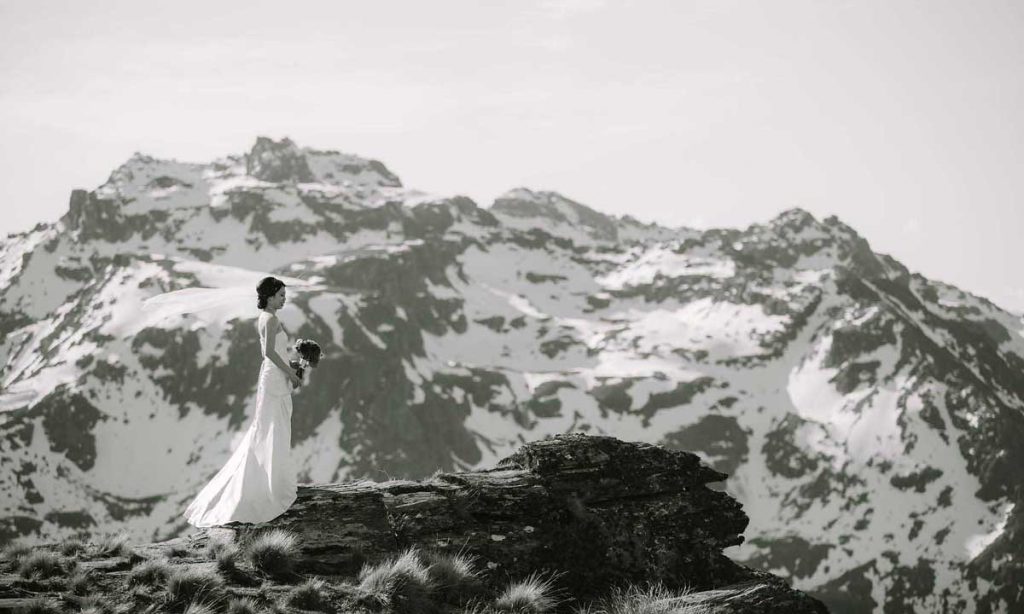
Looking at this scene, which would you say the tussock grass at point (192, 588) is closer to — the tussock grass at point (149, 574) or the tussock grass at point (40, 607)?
the tussock grass at point (149, 574)

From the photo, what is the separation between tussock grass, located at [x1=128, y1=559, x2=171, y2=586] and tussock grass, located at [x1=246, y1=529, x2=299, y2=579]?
1346mm

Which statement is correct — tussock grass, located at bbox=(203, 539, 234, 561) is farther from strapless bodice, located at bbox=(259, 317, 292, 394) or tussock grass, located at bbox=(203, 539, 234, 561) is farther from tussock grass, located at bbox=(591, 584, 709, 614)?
tussock grass, located at bbox=(591, 584, 709, 614)

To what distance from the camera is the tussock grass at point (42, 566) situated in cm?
1512

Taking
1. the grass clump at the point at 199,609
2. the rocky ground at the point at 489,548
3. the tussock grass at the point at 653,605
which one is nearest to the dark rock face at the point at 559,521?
the rocky ground at the point at 489,548

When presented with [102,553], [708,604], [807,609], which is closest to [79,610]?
[102,553]

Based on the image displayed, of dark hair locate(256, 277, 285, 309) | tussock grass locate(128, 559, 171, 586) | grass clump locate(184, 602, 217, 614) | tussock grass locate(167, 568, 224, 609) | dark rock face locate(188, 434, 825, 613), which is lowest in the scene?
dark rock face locate(188, 434, 825, 613)

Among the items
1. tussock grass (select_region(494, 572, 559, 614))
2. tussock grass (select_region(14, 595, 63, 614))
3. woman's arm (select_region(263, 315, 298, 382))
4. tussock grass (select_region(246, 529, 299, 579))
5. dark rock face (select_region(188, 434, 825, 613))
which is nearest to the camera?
tussock grass (select_region(14, 595, 63, 614))

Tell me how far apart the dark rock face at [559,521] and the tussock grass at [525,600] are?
1.11 metres

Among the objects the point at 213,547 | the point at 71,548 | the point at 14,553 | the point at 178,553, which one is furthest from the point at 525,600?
the point at 14,553

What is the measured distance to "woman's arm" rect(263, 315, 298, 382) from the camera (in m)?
18.4

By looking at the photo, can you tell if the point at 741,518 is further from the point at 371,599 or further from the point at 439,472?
the point at 371,599

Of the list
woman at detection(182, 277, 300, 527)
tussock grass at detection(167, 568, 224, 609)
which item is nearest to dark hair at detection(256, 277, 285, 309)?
woman at detection(182, 277, 300, 527)

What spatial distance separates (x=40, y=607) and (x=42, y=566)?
237cm

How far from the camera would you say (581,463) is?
1919 centimetres
